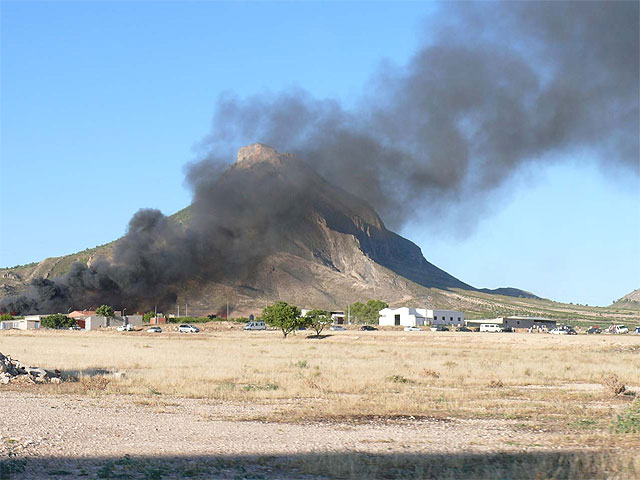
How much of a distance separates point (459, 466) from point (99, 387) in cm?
1753

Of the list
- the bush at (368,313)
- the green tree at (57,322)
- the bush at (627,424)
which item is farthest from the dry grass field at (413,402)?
the bush at (368,313)

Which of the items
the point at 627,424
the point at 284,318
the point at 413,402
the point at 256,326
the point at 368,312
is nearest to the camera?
the point at 627,424

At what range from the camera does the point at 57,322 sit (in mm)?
130500

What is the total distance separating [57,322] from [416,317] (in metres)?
68.3

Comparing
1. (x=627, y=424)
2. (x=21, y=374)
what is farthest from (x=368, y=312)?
(x=627, y=424)

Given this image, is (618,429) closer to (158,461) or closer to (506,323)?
(158,461)

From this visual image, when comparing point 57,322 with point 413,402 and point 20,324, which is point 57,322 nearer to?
point 20,324

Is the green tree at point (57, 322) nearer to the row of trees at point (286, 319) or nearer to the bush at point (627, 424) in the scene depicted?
the row of trees at point (286, 319)

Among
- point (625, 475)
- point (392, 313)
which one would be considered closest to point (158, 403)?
point (625, 475)

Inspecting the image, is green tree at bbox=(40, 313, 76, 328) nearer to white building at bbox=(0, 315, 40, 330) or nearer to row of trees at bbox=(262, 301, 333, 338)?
white building at bbox=(0, 315, 40, 330)

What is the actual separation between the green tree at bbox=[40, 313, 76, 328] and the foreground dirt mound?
104322 mm

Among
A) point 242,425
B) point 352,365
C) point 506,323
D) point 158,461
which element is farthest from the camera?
point 506,323

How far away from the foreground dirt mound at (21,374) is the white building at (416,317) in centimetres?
11913

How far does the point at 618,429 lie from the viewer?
18781 mm
